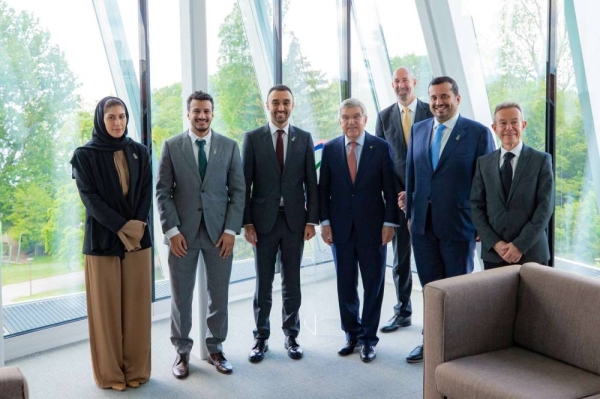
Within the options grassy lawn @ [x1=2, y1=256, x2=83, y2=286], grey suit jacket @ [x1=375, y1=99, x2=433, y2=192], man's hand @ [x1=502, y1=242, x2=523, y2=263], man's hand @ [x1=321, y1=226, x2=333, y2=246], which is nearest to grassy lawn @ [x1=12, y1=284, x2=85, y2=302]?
grassy lawn @ [x1=2, y1=256, x2=83, y2=286]

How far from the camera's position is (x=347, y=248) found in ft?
14.5

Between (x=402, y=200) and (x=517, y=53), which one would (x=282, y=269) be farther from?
(x=517, y=53)

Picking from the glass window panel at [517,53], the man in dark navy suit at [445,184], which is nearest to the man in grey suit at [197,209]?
the man in dark navy suit at [445,184]

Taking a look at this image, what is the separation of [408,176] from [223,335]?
163cm

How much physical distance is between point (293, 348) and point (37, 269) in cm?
204

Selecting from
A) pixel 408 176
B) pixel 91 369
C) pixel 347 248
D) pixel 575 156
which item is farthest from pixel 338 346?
pixel 575 156

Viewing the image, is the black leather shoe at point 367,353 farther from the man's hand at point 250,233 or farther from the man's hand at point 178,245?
the man's hand at point 178,245

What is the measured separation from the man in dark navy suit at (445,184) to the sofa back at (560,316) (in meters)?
0.71

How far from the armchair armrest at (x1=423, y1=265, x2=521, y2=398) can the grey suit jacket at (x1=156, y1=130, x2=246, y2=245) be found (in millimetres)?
1498

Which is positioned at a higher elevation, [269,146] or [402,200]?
[269,146]

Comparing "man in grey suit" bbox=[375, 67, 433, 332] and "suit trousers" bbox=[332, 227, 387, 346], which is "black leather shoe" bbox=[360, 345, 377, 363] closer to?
"suit trousers" bbox=[332, 227, 387, 346]

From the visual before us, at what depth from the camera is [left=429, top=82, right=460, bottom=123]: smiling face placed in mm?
4094

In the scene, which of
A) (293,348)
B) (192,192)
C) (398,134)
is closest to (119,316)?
(192,192)

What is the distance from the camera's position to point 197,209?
411 centimetres
